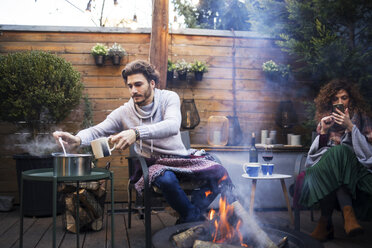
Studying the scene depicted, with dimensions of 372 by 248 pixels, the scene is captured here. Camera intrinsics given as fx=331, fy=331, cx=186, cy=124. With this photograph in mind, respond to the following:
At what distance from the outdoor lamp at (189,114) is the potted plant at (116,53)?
882 mm

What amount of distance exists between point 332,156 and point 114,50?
8.37ft

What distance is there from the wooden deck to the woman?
30 cm

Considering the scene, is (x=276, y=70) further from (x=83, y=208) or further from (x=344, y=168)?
(x=83, y=208)

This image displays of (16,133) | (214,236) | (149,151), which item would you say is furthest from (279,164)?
(16,133)

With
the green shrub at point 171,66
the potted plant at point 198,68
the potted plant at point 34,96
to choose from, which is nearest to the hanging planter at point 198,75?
the potted plant at point 198,68

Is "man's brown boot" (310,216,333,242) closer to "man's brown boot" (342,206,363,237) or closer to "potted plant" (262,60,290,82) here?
"man's brown boot" (342,206,363,237)

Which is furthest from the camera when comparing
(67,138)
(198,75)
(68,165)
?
(198,75)

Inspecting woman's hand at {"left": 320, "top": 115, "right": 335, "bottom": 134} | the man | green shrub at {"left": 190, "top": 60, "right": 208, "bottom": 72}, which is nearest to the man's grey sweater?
the man

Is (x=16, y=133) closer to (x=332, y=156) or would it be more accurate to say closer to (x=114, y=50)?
(x=114, y=50)

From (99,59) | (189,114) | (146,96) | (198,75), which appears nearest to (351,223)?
(146,96)

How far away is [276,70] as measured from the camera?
3857 mm

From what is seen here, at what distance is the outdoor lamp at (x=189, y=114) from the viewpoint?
3.76 metres

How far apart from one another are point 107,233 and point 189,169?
98cm

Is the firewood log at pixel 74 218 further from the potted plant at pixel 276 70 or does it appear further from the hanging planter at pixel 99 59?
the potted plant at pixel 276 70
